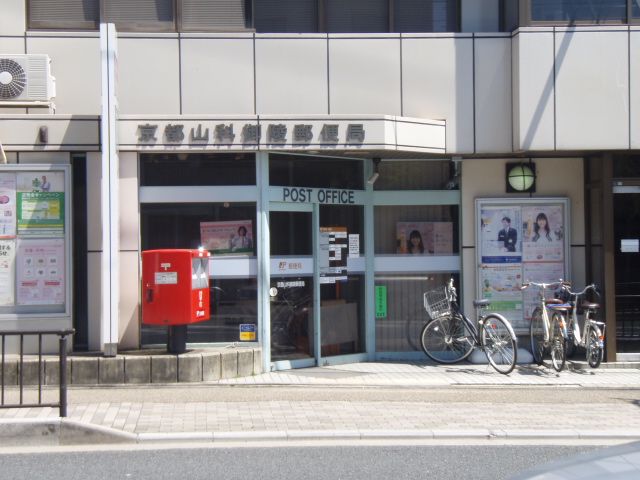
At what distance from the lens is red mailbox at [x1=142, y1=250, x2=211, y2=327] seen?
405 inches

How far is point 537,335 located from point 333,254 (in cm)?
337

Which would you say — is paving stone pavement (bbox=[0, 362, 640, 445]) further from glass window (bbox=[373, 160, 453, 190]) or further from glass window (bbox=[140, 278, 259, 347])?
glass window (bbox=[373, 160, 453, 190])

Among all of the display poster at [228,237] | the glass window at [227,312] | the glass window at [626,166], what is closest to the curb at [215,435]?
the glass window at [227,312]

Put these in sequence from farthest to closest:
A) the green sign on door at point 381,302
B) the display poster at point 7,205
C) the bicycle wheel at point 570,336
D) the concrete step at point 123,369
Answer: the green sign on door at point 381,302, the bicycle wheel at point 570,336, the display poster at point 7,205, the concrete step at point 123,369

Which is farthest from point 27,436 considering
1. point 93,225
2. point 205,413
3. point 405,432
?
point 93,225

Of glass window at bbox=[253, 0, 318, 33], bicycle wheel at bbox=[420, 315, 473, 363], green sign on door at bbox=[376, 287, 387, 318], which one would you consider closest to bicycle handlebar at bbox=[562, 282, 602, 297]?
bicycle wheel at bbox=[420, 315, 473, 363]

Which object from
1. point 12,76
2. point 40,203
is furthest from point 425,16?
point 40,203

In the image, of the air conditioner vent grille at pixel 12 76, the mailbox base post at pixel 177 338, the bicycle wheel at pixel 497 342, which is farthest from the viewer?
the bicycle wheel at pixel 497 342

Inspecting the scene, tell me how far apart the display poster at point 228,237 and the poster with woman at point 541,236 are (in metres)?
4.45

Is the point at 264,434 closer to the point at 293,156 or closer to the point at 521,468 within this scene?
the point at 521,468

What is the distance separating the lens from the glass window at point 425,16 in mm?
12109

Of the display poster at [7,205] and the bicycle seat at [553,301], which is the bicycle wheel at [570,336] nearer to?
the bicycle seat at [553,301]

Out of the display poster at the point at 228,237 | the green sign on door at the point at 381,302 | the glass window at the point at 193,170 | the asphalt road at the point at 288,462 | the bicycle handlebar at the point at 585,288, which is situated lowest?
the asphalt road at the point at 288,462

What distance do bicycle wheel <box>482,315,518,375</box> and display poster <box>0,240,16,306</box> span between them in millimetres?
6876
